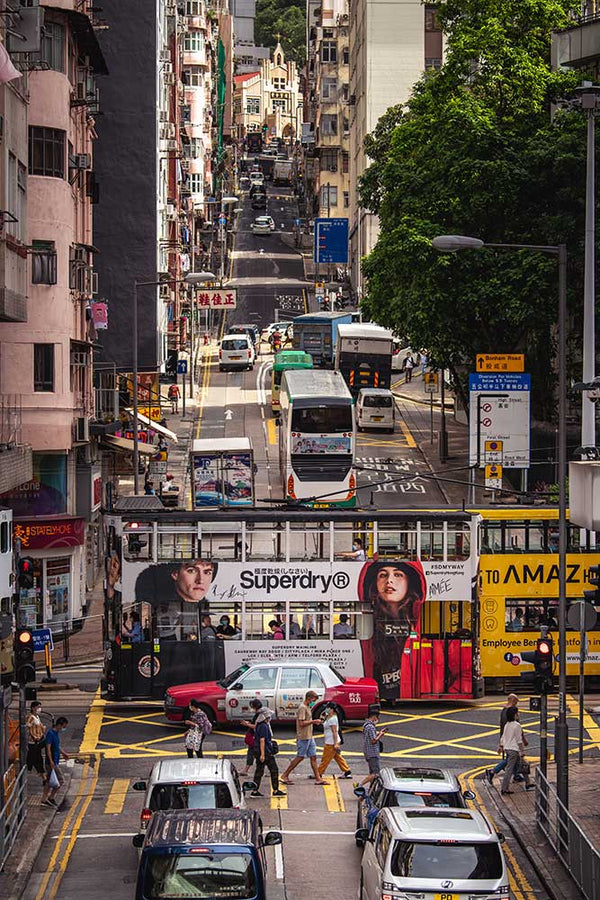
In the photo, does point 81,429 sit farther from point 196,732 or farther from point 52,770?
point 52,770

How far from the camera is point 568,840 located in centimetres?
2255

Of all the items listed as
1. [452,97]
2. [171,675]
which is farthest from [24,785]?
[452,97]

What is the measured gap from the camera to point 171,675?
33188mm

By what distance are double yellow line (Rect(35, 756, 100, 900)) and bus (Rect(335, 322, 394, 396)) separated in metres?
50.2

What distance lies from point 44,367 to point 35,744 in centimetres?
1830

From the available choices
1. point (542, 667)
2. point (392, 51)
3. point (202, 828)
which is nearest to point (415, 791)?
point (202, 828)

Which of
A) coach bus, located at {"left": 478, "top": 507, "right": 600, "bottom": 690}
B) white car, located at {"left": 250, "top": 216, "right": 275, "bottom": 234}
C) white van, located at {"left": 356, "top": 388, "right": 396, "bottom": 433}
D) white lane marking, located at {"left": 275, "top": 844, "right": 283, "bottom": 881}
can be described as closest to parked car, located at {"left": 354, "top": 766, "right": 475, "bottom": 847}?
white lane marking, located at {"left": 275, "top": 844, "right": 283, "bottom": 881}

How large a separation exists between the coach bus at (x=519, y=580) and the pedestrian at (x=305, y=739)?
23.9 ft

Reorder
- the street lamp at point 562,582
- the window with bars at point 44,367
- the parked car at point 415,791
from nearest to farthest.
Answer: the parked car at point 415,791 < the street lamp at point 562,582 < the window with bars at point 44,367

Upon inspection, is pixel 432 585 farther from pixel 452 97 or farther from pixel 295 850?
pixel 452 97

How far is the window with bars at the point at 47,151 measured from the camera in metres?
43.8

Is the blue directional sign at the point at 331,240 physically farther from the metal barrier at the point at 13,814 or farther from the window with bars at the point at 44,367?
the metal barrier at the point at 13,814

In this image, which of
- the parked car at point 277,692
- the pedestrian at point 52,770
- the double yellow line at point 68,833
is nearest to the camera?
the double yellow line at point 68,833

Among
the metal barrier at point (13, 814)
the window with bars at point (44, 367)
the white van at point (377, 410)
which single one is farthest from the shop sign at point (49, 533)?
the white van at point (377, 410)
